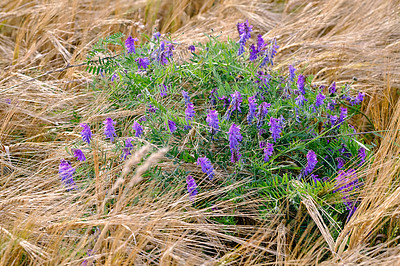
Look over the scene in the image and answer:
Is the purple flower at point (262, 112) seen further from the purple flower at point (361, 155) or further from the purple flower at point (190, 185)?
the purple flower at point (361, 155)

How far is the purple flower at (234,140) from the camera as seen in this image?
1.62 meters

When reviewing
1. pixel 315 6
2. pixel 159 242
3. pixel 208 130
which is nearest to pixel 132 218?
pixel 159 242

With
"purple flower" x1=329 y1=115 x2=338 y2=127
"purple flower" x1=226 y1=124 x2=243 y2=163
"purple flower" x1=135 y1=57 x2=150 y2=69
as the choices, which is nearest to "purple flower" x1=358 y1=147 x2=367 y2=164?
"purple flower" x1=329 y1=115 x2=338 y2=127

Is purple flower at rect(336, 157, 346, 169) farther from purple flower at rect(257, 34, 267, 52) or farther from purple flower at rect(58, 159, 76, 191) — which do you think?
purple flower at rect(58, 159, 76, 191)

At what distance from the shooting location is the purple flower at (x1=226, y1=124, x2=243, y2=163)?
1615 millimetres

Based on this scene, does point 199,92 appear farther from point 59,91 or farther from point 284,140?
point 59,91

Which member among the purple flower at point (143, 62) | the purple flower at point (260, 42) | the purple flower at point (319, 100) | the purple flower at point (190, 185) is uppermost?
the purple flower at point (260, 42)

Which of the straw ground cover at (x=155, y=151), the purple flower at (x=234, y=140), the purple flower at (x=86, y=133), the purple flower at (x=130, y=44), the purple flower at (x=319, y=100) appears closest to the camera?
the straw ground cover at (x=155, y=151)

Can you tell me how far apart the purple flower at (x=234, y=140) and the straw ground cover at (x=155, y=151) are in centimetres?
12

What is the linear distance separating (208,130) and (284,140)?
0.34 m

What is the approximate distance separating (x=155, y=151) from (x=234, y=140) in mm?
304

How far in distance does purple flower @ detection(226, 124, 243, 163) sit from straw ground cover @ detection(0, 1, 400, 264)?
0.38ft

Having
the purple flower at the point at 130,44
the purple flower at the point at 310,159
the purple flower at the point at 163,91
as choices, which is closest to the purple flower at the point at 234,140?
the purple flower at the point at 310,159

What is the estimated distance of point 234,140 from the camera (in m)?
1.63
